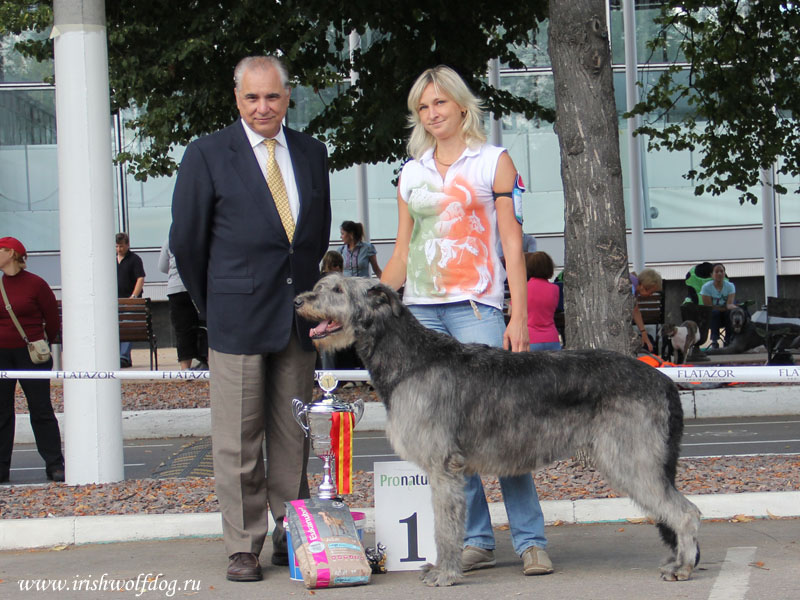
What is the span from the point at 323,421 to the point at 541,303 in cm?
578

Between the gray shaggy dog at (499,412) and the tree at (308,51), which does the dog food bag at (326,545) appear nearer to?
the gray shaggy dog at (499,412)

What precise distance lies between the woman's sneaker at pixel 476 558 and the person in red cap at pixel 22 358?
4.92m

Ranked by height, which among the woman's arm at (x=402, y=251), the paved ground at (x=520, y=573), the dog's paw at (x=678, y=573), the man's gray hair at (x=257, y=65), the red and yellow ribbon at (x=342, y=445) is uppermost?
the man's gray hair at (x=257, y=65)

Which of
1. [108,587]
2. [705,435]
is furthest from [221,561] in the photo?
[705,435]

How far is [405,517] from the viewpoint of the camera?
5.63m

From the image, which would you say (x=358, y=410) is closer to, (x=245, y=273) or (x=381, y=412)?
(x=245, y=273)

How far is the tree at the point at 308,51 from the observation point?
13.2 metres

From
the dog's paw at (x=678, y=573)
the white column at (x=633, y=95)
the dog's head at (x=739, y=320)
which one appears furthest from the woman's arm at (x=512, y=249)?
the white column at (x=633, y=95)

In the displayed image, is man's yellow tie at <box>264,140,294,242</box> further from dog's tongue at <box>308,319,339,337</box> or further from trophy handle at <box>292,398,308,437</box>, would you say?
trophy handle at <box>292,398,308,437</box>

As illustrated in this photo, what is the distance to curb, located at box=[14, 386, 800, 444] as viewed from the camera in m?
12.0

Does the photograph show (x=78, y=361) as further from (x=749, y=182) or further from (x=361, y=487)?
(x=749, y=182)

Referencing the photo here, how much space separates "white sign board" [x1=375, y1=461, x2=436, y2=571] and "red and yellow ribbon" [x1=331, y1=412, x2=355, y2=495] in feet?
0.52

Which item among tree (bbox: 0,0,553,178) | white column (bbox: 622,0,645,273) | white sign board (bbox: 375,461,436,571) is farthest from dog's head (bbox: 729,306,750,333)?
white sign board (bbox: 375,461,436,571)

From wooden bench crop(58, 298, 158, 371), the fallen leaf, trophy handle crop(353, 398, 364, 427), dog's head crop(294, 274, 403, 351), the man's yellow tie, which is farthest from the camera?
wooden bench crop(58, 298, 158, 371)
